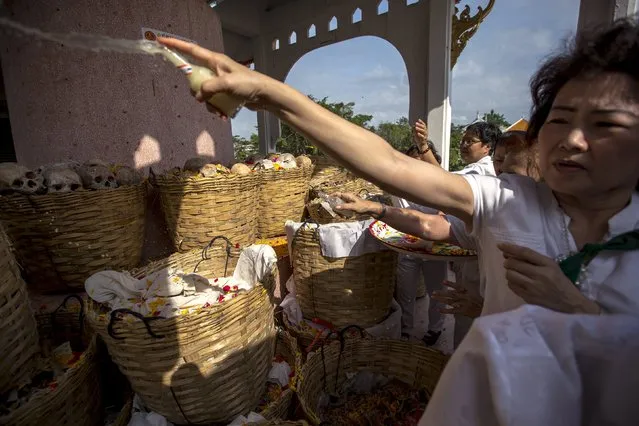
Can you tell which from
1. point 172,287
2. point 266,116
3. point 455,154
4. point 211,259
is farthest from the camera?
point 455,154

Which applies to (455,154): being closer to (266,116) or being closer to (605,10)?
(266,116)

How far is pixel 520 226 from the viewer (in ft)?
3.16

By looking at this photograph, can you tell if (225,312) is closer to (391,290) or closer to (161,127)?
(391,290)

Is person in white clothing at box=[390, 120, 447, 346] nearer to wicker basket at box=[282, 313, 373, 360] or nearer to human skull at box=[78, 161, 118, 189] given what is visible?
wicker basket at box=[282, 313, 373, 360]

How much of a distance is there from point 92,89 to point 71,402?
213cm

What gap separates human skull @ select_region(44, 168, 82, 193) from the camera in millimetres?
1877

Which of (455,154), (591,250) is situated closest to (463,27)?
(591,250)

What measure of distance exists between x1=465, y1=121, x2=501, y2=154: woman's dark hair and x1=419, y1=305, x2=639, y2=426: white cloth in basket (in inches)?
111

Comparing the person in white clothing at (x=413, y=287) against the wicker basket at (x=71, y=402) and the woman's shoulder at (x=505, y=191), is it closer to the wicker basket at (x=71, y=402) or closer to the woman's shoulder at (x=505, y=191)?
the woman's shoulder at (x=505, y=191)

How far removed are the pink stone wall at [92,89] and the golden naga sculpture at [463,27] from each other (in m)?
3.38

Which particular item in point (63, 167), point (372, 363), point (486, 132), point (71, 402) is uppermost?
point (486, 132)

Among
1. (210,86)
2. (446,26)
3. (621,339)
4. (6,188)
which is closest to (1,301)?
(6,188)

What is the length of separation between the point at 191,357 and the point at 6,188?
141 cm

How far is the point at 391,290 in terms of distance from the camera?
103 inches
